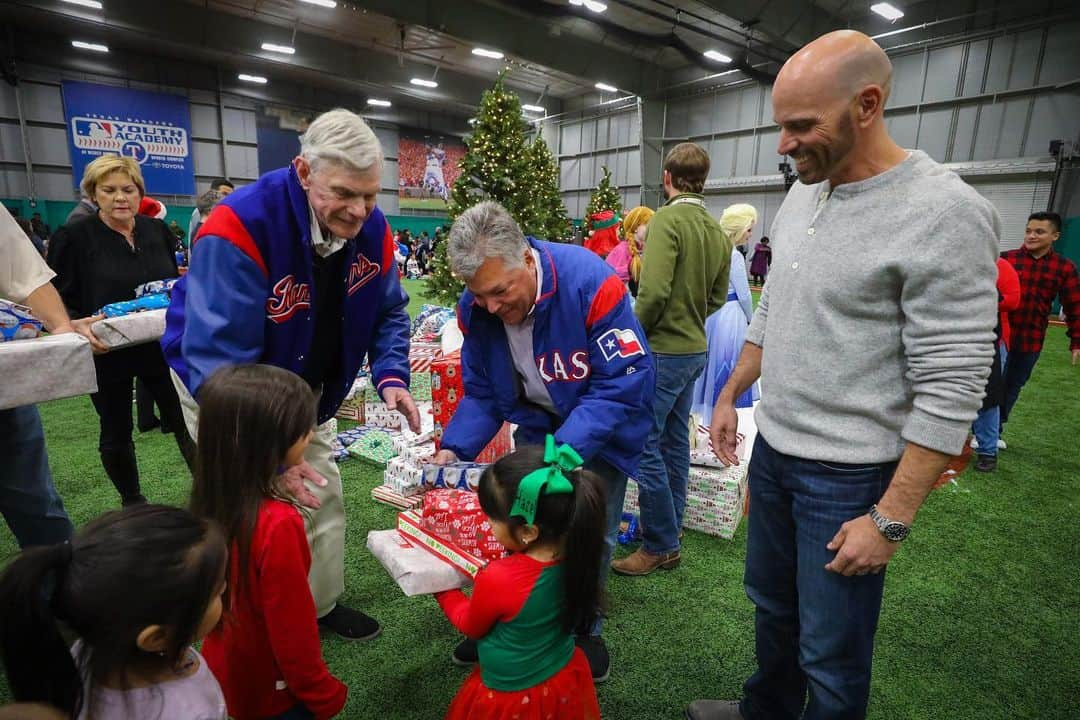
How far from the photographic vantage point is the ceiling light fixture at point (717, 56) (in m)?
14.2

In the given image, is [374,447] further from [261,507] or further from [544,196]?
[544,196]

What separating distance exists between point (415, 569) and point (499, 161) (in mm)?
5414

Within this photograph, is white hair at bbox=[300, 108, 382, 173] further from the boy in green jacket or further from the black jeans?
the black jeans

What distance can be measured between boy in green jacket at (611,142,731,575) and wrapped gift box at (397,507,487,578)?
44.2 inches

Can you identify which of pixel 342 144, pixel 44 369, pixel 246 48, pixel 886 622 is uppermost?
pixel 246 48

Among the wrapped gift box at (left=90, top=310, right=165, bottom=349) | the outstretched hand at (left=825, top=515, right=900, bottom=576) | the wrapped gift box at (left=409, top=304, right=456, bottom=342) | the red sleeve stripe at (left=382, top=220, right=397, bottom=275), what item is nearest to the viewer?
the outstretched hand at (left=825, top=515, right=900, bottom=576)

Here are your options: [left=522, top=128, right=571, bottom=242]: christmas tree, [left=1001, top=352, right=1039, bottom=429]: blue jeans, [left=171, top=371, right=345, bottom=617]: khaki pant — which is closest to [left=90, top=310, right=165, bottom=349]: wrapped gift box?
[left=171, top=371, right=345, bottom=617]: khaki pant

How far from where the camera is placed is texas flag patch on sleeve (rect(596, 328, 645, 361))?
1.62m

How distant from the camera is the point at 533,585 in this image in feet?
4.16

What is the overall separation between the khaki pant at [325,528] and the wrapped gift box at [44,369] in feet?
0.85

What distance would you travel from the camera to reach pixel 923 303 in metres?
1.04

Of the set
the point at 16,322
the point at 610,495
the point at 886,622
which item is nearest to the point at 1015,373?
the point at 886,622

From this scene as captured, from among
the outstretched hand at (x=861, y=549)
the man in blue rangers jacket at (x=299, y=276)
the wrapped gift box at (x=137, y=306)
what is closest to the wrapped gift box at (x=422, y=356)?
the wrapped gift box at (x=137, y=306)

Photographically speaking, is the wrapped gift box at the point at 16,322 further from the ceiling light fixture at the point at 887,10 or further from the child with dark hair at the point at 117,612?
the ceiling light fixture at the point at 887,10
